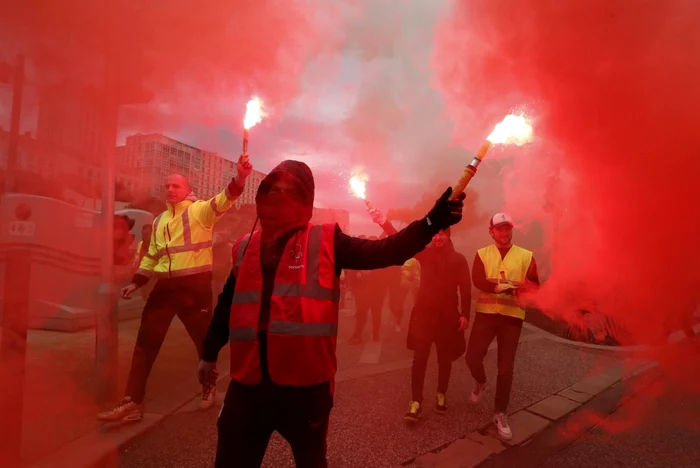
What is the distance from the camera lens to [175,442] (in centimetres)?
290

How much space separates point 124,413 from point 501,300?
3.29m

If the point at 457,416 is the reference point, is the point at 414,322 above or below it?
above

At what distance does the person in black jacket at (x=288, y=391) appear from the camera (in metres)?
1.57

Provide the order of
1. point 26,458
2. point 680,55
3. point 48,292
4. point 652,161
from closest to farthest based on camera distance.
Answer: point 26,458 → point 680,55 → point 652,161 → point 48,292

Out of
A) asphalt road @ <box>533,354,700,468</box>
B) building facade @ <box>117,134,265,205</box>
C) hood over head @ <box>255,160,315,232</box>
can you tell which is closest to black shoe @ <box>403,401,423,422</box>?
asphalt road @ <box>533,354,700,468</box>

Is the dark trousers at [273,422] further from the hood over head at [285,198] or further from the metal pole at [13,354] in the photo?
the metal pole at [13,354]

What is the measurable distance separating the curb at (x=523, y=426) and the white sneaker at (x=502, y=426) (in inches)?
1.7

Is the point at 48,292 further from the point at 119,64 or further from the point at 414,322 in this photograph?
the point at 414,322

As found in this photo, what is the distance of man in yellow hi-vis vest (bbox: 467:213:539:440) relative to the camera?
11.3 ft

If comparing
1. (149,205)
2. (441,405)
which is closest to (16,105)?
(441,405)

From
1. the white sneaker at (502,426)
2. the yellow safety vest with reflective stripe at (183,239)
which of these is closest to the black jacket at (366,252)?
the yellow safety vest with reflective stripe at (183,239)

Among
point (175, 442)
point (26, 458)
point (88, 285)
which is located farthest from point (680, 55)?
point (88, 285)

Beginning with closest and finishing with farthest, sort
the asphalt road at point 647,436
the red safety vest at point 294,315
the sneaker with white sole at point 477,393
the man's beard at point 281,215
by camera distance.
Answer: the red safety vest at point 294,315 < the man's beard at point 281,215 < the asphalt road at point 647,436 < the sneaker with white sole at point 477,393

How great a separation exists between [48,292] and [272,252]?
5.99 meters
